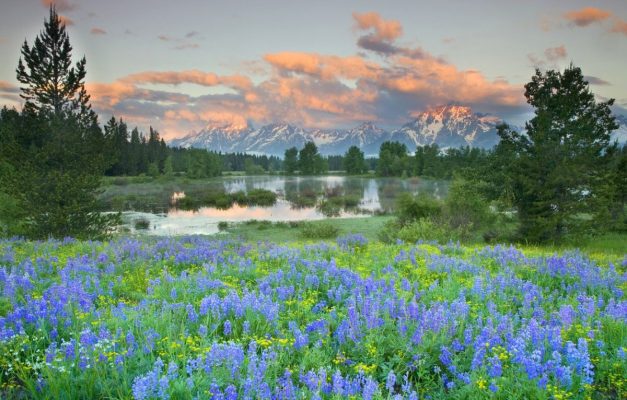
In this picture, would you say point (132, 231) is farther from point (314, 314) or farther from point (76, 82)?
point (314, 314)

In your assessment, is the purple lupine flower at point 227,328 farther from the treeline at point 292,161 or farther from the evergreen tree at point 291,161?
the evergreen tree at point 291,161

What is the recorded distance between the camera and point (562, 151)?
21734 millimetres

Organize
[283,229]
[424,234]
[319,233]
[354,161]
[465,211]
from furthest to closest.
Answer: [354,161]
[283,229]
[319,233]
[465,211]
[424,234]

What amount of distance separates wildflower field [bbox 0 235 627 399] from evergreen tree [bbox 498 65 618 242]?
1502 cm

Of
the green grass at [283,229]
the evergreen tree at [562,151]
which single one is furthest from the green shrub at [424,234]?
the green grass at [283,229]

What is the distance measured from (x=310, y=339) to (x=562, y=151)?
70.5 ft

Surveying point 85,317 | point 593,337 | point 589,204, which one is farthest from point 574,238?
point 85,317

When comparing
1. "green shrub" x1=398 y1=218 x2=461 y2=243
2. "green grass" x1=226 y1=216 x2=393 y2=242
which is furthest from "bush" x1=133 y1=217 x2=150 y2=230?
"green shrub" x1=398 y1=218 x2=461 y2=243

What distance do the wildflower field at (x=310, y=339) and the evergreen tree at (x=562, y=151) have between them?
1502 centimetres

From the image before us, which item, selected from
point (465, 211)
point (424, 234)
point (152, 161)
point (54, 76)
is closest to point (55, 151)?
point (54, 76)

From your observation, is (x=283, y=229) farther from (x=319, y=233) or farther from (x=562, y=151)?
(x=562, y=151)

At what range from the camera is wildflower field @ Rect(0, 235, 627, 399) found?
3969mm

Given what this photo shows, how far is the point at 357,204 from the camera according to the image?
63.2m

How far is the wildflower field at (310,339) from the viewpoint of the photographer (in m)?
3.97
